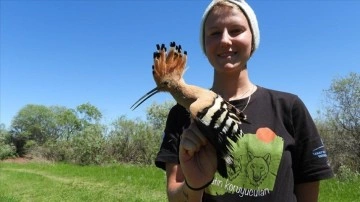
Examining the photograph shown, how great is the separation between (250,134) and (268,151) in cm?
12

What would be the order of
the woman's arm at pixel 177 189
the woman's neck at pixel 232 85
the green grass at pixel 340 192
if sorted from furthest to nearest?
the green grass at pixel 340 192, the woman's neck at pixel 232 85, the woman's arm at pixel 177 189

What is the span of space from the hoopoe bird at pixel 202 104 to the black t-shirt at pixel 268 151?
23cm

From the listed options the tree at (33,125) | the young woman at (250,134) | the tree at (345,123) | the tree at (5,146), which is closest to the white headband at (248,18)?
the young woman at (250,134)

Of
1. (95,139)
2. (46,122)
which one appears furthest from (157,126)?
(46,122)

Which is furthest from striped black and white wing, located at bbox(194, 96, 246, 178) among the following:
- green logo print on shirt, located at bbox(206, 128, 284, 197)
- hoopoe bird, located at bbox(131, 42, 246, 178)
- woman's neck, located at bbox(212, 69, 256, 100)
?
woman's neck, located at bbox(212, 69, 256, 100)

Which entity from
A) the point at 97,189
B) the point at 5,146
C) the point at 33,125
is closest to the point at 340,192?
the point at 97,189

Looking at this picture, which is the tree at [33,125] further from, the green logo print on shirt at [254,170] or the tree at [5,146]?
the green logo print on shirt at [254,170]

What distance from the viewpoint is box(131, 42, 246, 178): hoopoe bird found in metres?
1.62

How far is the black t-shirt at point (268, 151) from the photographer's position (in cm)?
202

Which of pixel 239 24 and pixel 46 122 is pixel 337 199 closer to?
pixel 239 24

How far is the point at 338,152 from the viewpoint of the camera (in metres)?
21.5

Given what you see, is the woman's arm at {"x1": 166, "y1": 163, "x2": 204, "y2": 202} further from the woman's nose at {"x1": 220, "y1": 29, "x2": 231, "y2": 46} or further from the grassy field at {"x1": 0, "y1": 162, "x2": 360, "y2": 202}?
the grassy field at {"x1": 0, "y1": 162, "x2": 360, "y2": 202}

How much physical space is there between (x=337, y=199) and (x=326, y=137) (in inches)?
607

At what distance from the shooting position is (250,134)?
2047 millimetres
